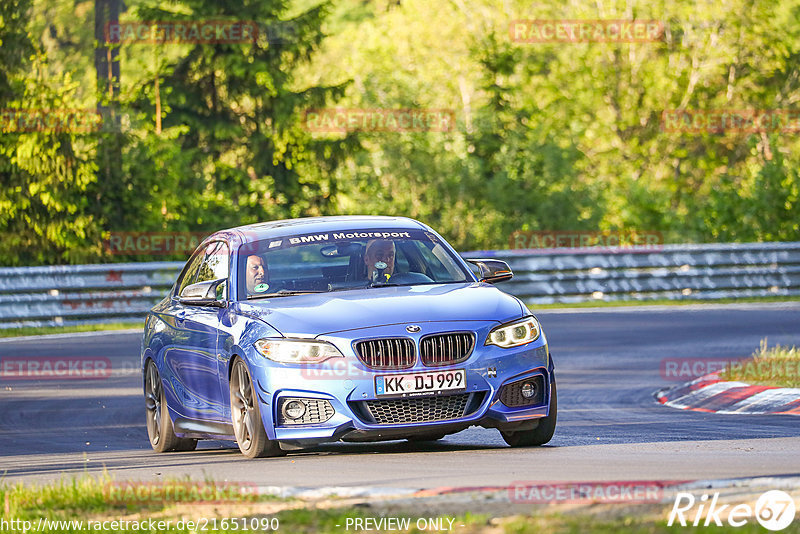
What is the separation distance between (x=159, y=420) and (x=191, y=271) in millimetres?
1211

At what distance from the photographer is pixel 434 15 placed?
46750 millimetres

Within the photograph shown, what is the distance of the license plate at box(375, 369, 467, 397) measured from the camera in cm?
865

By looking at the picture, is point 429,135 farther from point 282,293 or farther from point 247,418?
point 247,418

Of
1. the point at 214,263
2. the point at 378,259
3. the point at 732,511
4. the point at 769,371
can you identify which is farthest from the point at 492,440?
the point at 732,511

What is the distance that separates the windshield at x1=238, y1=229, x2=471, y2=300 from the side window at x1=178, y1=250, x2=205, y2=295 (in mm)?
1108

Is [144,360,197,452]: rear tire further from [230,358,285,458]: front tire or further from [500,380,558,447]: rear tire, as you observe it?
[500,380,558,447]: rear tire

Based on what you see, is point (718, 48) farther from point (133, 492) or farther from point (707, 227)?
point (133, 492)

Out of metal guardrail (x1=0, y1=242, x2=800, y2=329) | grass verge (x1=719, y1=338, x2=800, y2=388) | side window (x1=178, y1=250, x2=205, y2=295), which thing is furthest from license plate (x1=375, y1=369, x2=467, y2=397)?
metal guardrail (x1=0, y1=242, x2=800, y2=329)

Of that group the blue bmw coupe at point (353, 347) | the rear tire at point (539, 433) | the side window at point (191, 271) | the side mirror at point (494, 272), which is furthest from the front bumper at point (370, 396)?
the side window at point (191, 271)

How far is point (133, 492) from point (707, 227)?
28023mm

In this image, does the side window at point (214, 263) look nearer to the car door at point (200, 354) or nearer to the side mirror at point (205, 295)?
the car door at point (200, 354)

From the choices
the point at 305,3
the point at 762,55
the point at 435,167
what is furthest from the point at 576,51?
the point at 305,3

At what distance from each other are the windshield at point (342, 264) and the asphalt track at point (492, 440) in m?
1.11

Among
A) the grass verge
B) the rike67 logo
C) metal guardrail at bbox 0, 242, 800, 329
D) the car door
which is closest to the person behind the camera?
the rike67 logo
